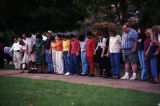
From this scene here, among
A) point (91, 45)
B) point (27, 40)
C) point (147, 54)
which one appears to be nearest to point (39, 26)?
point (27, 40)

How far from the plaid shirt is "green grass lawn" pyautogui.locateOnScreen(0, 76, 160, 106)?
3394 mm

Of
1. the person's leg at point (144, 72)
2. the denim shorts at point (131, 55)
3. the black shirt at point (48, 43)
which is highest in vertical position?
the black shirt at point (48, 43)

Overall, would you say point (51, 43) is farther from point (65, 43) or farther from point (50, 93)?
point (50, 93)

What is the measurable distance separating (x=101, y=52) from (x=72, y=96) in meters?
6.79

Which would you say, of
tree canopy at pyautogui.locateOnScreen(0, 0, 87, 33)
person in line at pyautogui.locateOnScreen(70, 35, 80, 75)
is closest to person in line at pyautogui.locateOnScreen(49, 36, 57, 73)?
person in line at pyautogui.locateOnScreen(70, 35, 80, 75)

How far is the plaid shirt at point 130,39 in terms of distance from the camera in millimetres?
13508

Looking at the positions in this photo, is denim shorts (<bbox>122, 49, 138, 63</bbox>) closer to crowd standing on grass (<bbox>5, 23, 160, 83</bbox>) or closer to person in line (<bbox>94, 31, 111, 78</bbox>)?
crowd standing on grass (<bbox>5, 23, 160, 83</bbox>)

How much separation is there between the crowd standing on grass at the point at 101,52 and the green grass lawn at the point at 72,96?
8.00ft

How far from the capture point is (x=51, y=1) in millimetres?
42219

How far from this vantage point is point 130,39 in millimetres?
13625

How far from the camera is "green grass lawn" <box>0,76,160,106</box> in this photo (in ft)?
25.5

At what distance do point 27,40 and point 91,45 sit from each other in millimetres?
4479

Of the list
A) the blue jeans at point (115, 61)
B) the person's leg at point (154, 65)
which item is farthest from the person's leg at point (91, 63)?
the person's leg at point (154, 65)

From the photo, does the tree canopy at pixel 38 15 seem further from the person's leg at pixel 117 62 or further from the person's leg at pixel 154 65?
the person's leg at pixel 154 65
